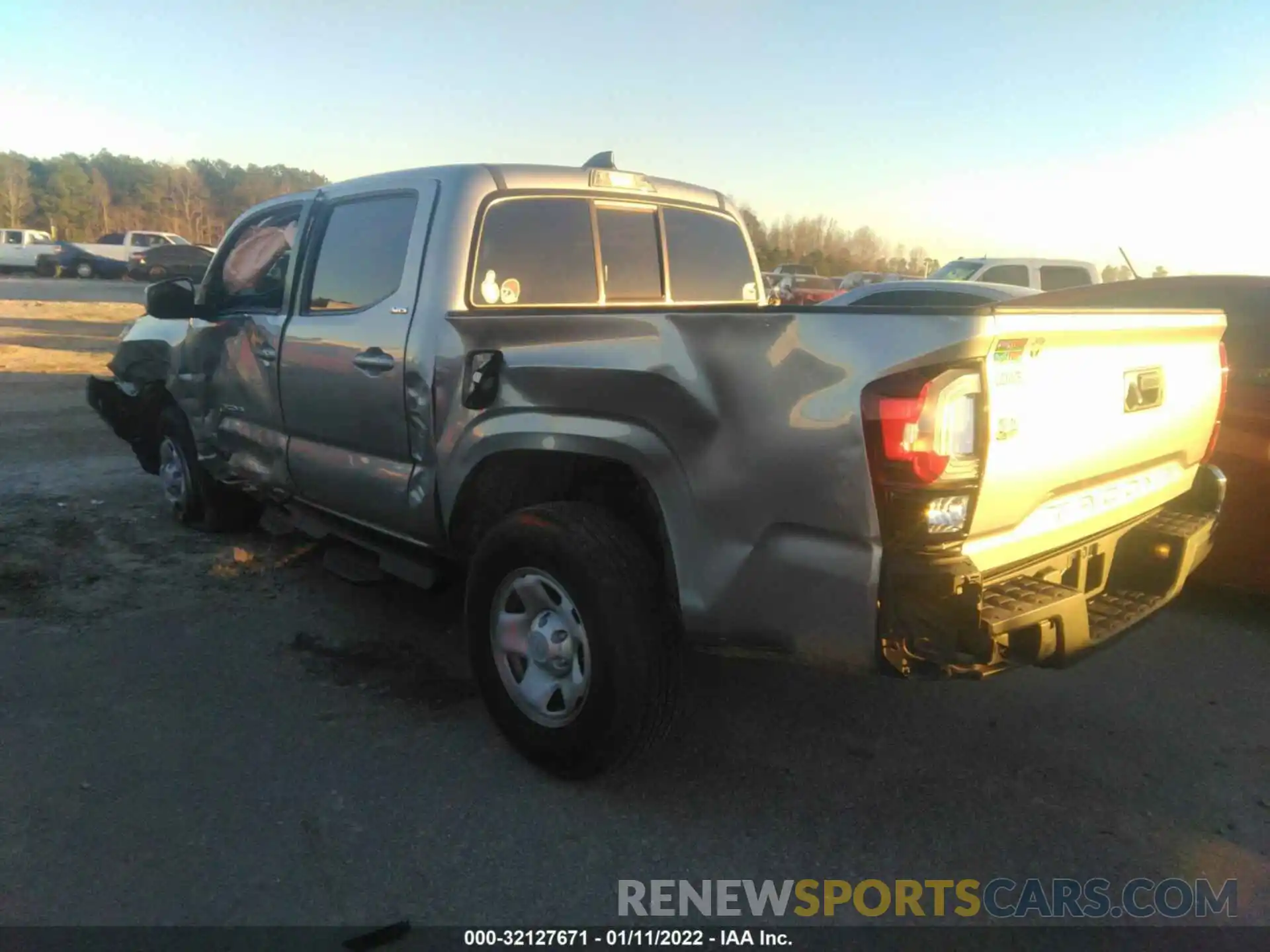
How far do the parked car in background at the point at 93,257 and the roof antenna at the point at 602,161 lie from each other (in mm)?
39721

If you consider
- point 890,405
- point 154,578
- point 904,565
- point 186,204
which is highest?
point 186,204

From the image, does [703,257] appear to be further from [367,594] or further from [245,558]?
[245,558]

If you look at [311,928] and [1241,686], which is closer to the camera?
[311,928]

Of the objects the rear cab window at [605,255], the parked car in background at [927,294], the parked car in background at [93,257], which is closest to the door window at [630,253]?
the rear cab window at [605,255]

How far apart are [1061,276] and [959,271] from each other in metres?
1.50

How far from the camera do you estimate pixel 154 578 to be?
4934 mm

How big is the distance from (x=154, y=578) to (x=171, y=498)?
1096mm

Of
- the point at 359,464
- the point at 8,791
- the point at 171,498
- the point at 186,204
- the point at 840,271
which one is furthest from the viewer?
the point at 186,204

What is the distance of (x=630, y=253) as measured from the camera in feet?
13.8

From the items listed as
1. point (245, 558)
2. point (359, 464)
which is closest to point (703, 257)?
point (359, 464)

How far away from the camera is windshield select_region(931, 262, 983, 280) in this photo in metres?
14.2

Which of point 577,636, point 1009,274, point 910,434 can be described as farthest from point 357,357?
point 1009,274

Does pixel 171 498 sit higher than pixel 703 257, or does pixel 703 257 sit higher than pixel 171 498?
pixel 703 257

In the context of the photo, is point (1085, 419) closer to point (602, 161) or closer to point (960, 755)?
point (960, 755)
